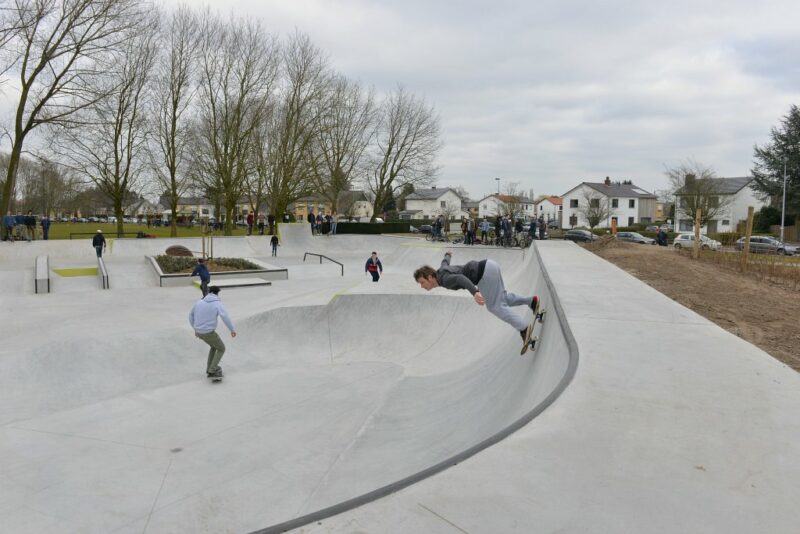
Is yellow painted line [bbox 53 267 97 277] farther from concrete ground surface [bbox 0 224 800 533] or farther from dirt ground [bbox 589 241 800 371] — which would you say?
dirt ground [bbox 589 241 800 371]

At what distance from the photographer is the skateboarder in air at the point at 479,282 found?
552cm

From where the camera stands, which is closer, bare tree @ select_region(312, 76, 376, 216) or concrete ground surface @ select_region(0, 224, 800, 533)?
concrete ground surface @ select_region(0, 224, 800, 533)

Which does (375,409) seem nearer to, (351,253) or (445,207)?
(351,253)

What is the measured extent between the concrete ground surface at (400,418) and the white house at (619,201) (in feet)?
203

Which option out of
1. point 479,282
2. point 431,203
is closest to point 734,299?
point 479,282

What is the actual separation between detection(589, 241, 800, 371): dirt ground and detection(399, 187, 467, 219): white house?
274 ft

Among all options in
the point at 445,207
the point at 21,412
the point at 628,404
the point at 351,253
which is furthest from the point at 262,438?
the point at 445,207

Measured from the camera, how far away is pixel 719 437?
3182 millimetres

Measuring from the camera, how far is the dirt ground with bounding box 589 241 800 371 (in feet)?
21.2

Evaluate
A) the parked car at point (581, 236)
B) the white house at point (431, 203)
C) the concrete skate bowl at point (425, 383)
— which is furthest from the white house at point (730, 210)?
the concrete skate bowl at point (425, 383)

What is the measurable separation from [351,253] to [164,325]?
20.9 m

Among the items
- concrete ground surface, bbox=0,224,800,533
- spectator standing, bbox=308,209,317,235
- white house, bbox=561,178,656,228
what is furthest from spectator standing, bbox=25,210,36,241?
white house, bbox=561,178,656,228

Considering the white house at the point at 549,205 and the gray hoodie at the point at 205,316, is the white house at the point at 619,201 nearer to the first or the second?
the white house at the point at 549,205

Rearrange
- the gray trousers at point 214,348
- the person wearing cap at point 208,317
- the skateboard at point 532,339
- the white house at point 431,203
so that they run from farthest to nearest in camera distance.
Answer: the white house at point 431,203, the gray trousers at point 214,348, the person wearing cap at point 208,317, the skateboard at point 532,339
